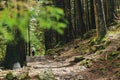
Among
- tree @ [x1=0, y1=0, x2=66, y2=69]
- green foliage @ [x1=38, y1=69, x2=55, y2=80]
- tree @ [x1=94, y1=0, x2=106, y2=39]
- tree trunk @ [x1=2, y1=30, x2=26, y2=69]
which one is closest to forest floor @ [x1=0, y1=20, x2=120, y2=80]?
green foliage @ [x1=38, y1=69, x2=55, y2=80]

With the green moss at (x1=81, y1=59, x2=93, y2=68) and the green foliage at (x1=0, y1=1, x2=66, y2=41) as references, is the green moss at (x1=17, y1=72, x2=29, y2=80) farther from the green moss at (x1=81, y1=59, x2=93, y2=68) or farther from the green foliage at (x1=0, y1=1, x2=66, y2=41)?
the green foliage at (x1=0, y1=1, x2=66, y2=41)

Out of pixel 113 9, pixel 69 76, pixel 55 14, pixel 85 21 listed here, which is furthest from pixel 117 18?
pixel 55 14

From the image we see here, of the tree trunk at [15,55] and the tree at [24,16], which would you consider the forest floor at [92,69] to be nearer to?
the tree trunk at [15,55]

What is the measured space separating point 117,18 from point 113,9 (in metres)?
0.69

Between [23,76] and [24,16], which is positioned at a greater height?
[24,16]

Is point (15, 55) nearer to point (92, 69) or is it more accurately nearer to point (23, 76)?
point (23, 76)

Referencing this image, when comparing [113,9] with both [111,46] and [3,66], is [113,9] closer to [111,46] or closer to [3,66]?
[111,46]

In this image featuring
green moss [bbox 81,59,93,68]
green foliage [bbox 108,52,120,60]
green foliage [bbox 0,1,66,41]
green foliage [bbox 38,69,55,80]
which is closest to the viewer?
green foliage [bbox 0,1,66,41]

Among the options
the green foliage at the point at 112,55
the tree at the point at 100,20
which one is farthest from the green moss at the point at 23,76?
the tree at the point at 100,20

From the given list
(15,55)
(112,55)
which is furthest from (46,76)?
(112,55)

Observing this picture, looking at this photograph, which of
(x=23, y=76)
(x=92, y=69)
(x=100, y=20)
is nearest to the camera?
(x=23, y=76)

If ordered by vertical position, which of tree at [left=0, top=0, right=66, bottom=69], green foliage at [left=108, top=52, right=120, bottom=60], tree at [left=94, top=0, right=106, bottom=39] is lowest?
green foliage at [left=108, top=52, right=120, bottom=60]

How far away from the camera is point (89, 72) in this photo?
33.0 feet

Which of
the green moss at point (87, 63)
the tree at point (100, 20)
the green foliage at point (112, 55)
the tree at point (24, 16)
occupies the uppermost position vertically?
the tree at point (24, 16)
